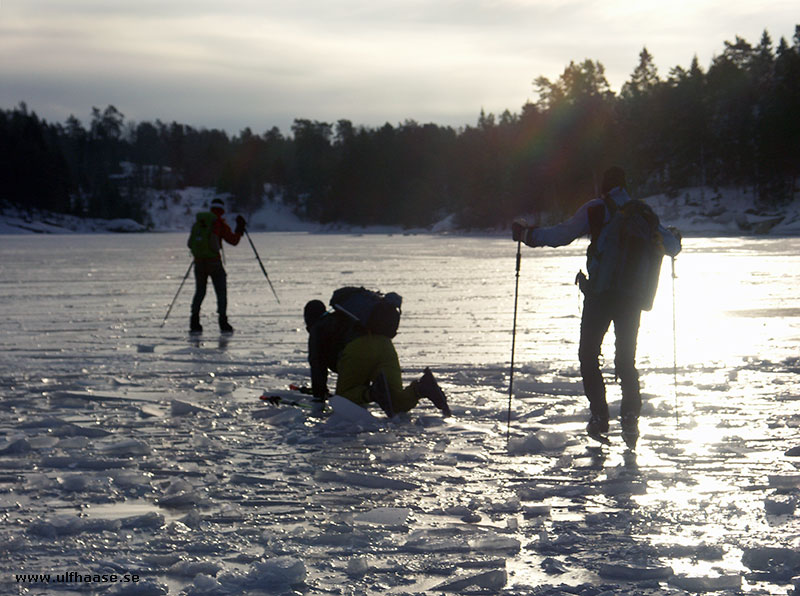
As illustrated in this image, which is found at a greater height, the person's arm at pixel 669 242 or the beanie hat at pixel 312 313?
the person's arm at pixel 669 242

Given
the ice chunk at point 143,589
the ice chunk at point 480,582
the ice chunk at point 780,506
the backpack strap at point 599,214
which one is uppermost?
the backpack strap at point 599,214

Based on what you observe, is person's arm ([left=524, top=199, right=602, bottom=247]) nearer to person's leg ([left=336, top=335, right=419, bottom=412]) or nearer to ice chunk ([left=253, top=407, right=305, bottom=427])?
person's leg ([left=336, top=335, right=419, bottom=412])

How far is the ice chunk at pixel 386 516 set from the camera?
199 inches

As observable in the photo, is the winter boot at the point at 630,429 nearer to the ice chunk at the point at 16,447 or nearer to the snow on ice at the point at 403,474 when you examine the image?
the snow on ice at the point at 403,474

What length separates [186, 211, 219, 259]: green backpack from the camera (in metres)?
14.6

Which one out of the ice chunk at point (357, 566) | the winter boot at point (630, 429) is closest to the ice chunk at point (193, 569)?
the ice chunk at point (357, 566)

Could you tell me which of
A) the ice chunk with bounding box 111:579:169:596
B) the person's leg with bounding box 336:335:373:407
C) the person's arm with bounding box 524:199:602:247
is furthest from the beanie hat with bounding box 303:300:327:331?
the ice chunk with bounding box 111:579:169:596

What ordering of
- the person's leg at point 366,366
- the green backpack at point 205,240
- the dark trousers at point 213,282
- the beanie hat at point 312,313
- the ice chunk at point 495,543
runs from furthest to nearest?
1. the green backpack at point 205,240
2. the dark trousers at point 213,282
3. the beanie hat at point 312,313
4. the person's leg at point 366,366
5. the ice chunk at point 495,543

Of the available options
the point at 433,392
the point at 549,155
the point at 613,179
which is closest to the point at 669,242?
the point at 613,179

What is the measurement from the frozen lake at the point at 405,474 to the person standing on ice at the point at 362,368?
25 centimetres

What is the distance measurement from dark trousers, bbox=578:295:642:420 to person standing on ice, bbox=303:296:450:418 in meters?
1.21

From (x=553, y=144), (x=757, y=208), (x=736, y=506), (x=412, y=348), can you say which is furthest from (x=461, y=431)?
(x=553, y=144)

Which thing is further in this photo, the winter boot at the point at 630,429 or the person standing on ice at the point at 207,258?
the person standing on ice at the point at 207,258

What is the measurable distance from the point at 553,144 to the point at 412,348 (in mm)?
95854
